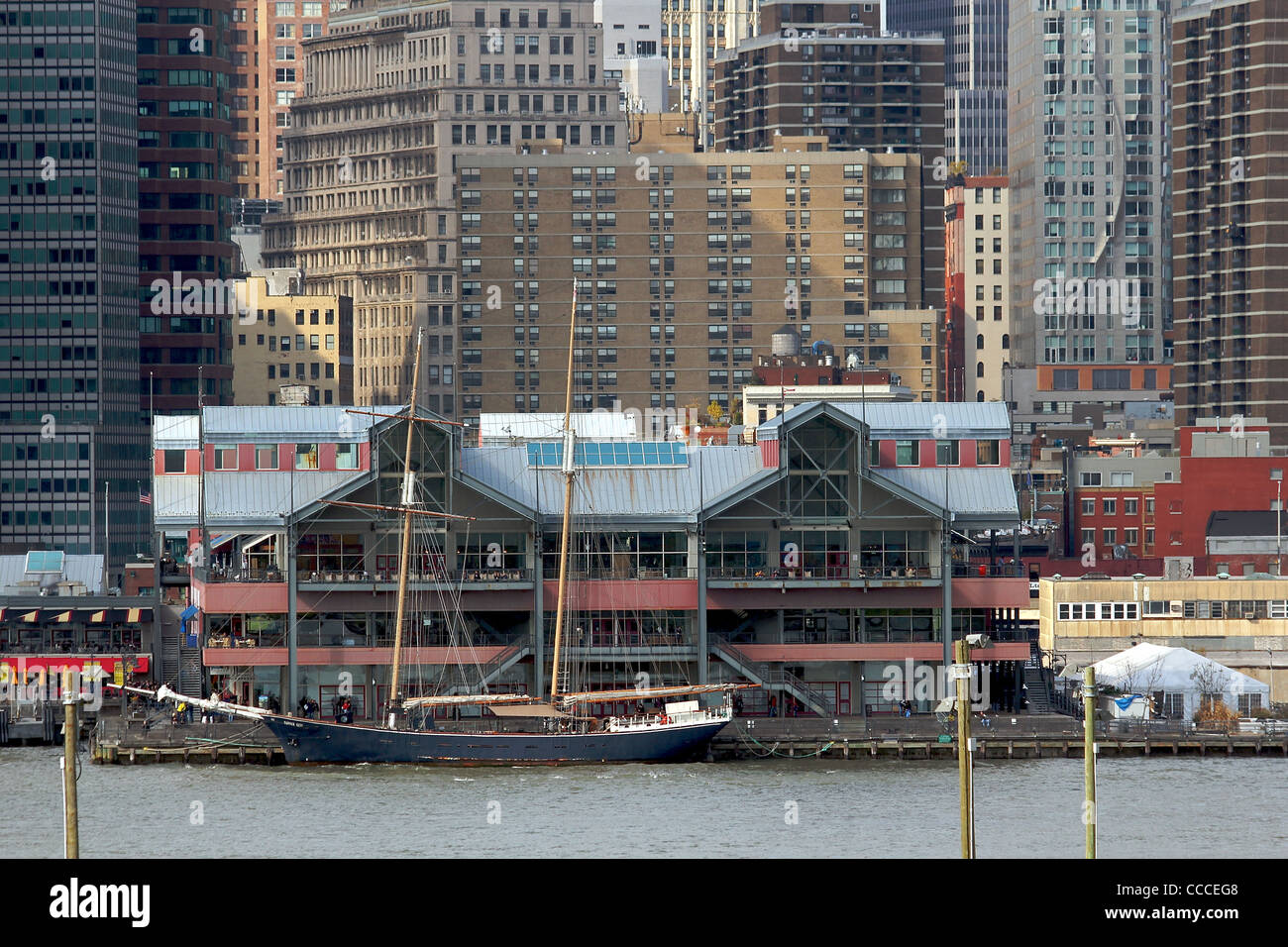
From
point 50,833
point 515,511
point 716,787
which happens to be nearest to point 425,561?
point 515,511

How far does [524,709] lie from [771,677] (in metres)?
13.3

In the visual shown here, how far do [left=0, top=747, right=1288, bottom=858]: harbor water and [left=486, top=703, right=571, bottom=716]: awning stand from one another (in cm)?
271

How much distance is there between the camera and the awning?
3787 inches

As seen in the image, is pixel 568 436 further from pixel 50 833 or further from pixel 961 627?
pixel 50 833

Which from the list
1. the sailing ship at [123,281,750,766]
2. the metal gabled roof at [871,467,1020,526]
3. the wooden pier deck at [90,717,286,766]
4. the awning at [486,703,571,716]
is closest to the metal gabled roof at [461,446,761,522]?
the metal gabled roof at [871,467,1020,526]

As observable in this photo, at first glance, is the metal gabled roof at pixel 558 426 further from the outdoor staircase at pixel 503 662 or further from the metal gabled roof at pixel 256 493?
the outdoor staircase at pixel 503 662

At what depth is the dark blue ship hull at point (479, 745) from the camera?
3716 inches

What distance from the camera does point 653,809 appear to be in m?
80.1

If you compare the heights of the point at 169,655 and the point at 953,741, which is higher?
the point at 169,655

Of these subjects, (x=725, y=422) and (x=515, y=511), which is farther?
(x=725, y=422)

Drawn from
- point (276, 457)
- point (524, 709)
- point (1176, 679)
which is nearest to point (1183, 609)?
point (1176, 679)

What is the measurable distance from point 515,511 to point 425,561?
4586 millimetres

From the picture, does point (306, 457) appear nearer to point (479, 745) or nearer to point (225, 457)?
point (225, 457)
